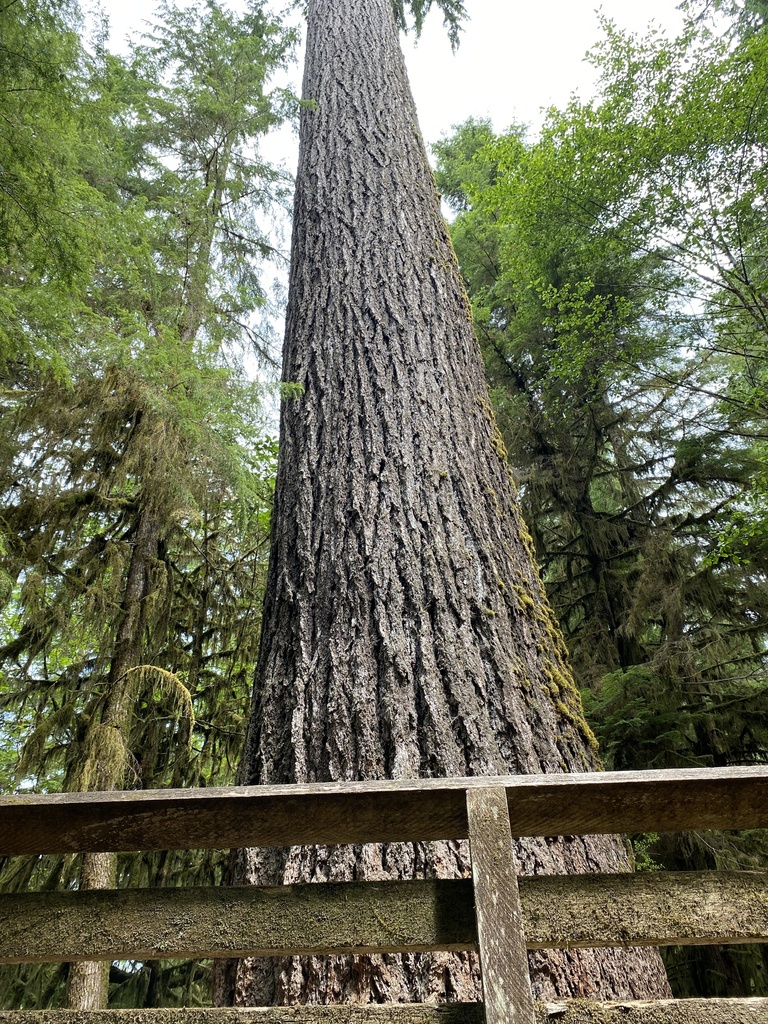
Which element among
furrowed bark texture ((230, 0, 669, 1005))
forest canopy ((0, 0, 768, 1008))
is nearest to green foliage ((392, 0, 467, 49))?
forest canopy ((0, 0, 768, 1008))

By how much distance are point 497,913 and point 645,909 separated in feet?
1.03

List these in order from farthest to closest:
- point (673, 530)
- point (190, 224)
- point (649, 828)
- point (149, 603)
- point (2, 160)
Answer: point (673, 530) < point (190, 224) < point (149, 603) < point (2, 160) < point (649, 828)

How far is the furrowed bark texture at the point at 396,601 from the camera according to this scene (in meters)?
1.45

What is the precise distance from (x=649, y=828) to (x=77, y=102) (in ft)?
13.4

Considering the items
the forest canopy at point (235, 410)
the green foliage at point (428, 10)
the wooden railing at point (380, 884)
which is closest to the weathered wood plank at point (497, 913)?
the wooden railing at point (380, 884)

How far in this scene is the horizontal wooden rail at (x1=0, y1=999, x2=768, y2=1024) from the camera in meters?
0.96

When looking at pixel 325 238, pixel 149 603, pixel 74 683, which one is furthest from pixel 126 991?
pixel 325 238

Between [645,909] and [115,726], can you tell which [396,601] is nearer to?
[645,909]

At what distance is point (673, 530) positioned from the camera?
737 centimetres

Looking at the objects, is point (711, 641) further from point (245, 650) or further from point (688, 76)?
point (688, 76)

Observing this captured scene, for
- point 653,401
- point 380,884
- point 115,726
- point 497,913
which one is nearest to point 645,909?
point 497,913

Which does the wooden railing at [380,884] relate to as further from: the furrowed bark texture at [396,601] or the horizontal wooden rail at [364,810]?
the furrowed bark texture at [396,601]

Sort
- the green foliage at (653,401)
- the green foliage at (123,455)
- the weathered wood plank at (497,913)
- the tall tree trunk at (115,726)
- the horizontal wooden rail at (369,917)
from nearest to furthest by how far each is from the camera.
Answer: the weathered wood plank at (497,913) → the horizontal wooden rail at (369,917) → the green foliage at (123,455) → the tall tree trunk at (115,726) → the green foliage at (653,401)

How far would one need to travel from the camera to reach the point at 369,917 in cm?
110
